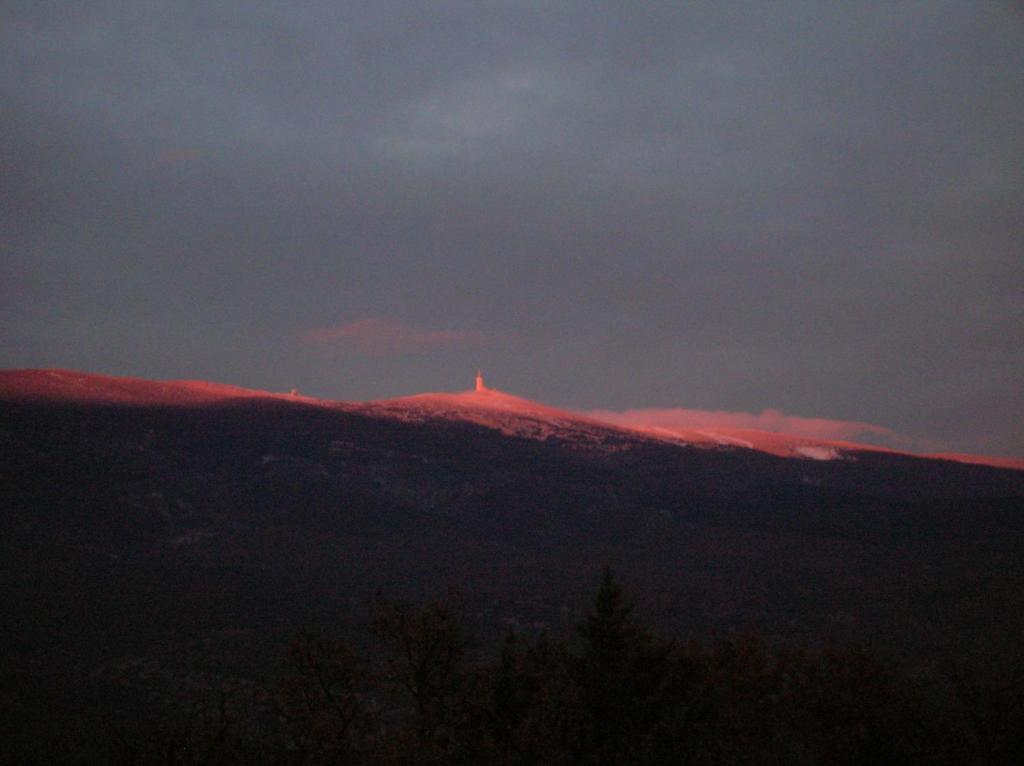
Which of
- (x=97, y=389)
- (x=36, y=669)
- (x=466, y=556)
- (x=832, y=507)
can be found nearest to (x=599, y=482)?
(x=832, y=507)

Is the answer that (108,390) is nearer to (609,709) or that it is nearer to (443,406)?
(443,406)

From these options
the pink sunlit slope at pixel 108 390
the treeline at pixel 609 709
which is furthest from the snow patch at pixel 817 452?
the treeline at pixel 609 709

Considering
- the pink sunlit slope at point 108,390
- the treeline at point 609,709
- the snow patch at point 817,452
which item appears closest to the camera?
the treeline at point 609,709

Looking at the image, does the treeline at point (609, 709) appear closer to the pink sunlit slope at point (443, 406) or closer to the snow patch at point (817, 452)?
the pink sunlit slope at point (443, 406)

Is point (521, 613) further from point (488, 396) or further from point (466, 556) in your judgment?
point (488, 396)

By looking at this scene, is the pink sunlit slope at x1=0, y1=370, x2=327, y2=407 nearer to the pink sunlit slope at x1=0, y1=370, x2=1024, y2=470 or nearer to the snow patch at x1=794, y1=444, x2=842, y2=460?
the pink sunlit slope at x1=0, y1=370, x2=1024, y2=470

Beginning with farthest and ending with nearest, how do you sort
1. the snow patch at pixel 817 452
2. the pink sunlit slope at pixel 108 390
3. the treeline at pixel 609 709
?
the snow patch at pixel 817 452, the pink sunlit slope at pixel 108 390, the treeline at pixel 609 709

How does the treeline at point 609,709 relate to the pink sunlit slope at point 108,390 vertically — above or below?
below

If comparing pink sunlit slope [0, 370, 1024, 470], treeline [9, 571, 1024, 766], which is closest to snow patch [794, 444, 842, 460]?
pink sunlit slope [0, 370, 1024, 470]

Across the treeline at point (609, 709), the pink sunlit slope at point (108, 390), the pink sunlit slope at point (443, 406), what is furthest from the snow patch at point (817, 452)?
the treeline at point (609, 709)

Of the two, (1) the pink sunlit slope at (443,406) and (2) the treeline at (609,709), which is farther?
(1) the pink sunlit slope at (443,406)
